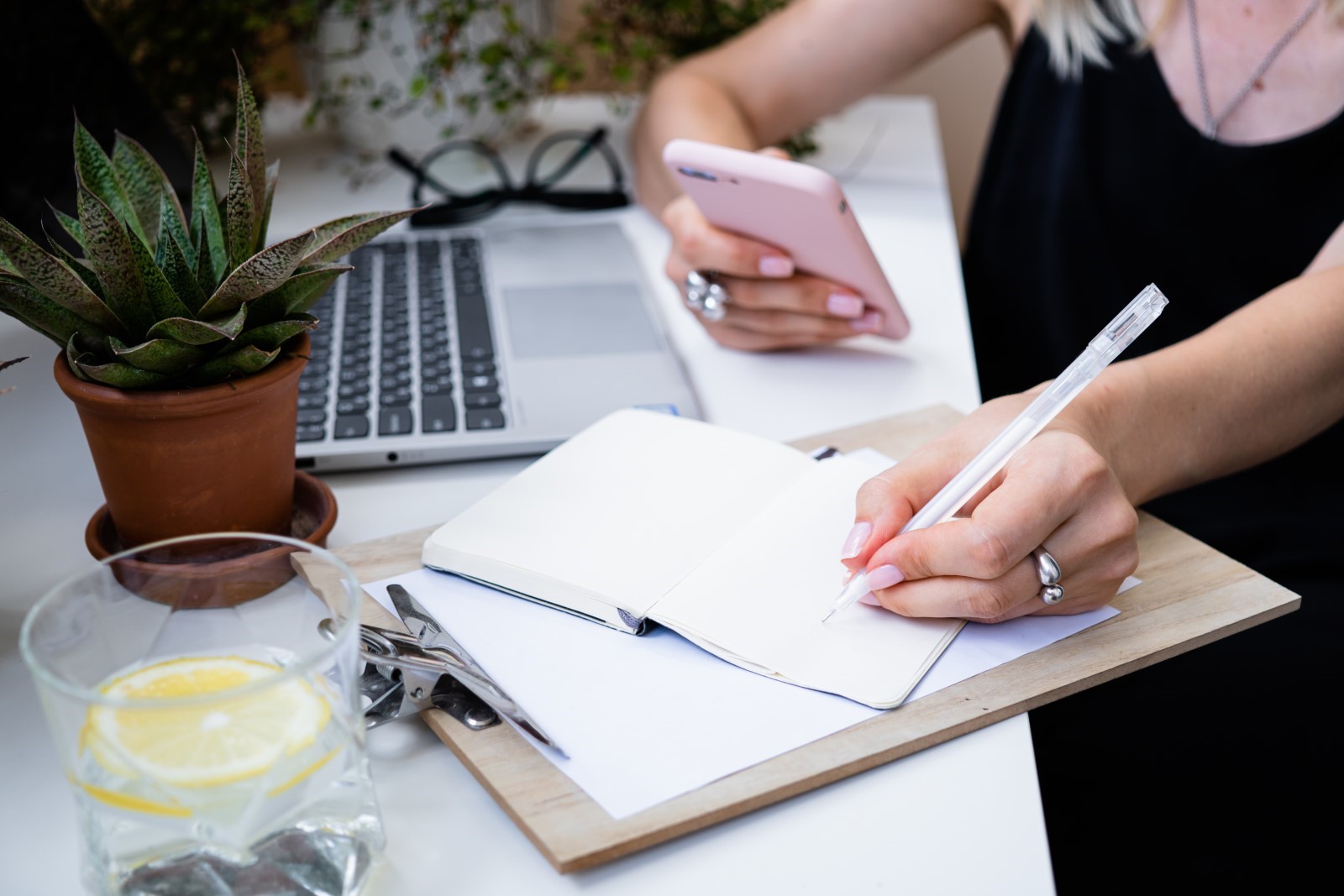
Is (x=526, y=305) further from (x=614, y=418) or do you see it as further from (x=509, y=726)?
(x=509, y=726)

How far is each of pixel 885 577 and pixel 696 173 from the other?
360 millimetres

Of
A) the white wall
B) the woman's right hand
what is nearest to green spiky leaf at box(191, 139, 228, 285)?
the woman's right hand

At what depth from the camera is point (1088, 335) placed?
3.14 feet

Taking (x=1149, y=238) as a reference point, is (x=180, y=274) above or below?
above

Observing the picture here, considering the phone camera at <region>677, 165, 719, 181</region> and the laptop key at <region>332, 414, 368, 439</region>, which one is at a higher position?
the phone camera at <region>677, 165, 719, 181</region>

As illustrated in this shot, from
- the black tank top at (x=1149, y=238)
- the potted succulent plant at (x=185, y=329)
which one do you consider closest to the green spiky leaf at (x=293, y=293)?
the potted succulent plant at (x=185, y=329)

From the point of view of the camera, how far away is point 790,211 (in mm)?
691

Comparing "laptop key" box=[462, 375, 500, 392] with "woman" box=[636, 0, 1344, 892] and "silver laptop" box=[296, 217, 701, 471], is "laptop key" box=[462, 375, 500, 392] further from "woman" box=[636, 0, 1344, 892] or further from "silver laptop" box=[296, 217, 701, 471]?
"woman" box=[636, 0, 1344, 892]

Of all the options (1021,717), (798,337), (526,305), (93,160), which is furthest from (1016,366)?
(93,160)

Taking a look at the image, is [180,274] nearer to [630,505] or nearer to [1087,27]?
[630,505]

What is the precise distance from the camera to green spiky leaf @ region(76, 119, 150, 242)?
1.59ft

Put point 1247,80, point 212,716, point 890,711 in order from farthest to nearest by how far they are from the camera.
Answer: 1. point 1247,80
2. point 890,711
3. point 212,716

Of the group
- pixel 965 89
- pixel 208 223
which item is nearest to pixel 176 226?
pixel 208 223

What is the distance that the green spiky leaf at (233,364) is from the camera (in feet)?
1.48
